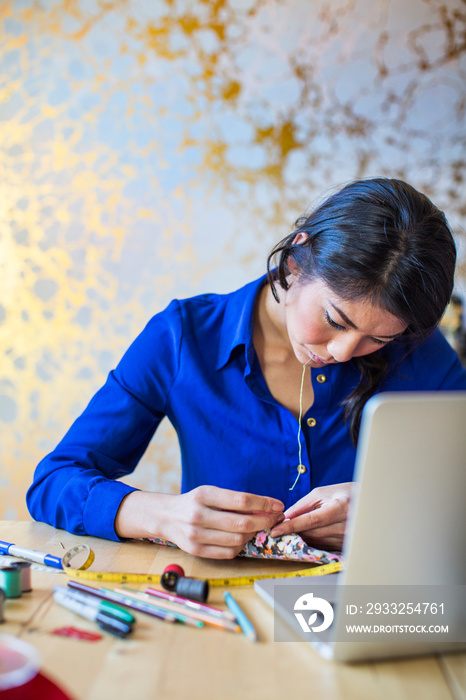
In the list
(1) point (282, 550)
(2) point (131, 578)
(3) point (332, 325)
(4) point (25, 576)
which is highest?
(3) point (332, 325)

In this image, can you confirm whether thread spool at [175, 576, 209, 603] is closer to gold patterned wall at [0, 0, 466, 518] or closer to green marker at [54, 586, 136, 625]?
green marker at [54, 586, 136, 625]

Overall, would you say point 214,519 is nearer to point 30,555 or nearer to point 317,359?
point 30,555

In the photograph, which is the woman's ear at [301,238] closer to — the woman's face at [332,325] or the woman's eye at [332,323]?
the woman's face at [332,325]

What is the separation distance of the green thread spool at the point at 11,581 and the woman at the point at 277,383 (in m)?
0.30

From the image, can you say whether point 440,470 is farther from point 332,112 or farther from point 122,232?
point 332,112

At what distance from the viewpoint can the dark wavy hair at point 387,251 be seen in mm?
1271

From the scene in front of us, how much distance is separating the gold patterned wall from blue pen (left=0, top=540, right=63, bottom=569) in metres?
2.21

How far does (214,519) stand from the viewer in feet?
3.54

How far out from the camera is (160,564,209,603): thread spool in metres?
0.92

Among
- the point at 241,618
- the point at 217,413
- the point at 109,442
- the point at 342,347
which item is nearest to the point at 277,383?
the point at 217,413

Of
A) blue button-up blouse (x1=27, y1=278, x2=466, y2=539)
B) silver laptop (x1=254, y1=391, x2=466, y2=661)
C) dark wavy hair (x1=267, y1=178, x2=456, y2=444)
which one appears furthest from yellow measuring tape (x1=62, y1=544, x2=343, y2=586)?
dark wavy hair (x1=267, y1=178, x2=456, y2=444)

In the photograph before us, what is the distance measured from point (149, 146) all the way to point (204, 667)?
118 inches

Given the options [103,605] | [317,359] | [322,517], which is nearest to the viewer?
[103,605]

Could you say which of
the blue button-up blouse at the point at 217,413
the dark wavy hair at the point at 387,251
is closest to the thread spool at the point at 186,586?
the blue button-up blouse at the point at 217,413
